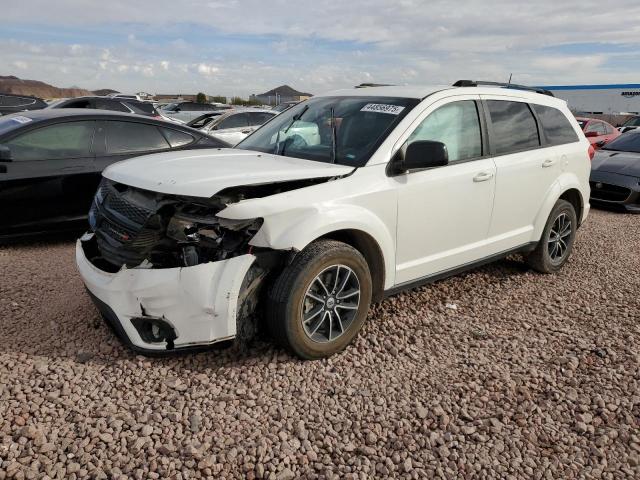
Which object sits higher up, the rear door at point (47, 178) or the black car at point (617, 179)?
the rear door at point (47, 178)

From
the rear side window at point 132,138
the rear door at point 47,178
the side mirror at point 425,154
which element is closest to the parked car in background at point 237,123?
the rear side window at point 132,138

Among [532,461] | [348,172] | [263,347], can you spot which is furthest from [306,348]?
[532,461]

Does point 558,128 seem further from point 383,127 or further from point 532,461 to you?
point 532,461

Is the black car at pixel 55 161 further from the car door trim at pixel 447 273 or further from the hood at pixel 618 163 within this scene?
the hood at pixel 618 163

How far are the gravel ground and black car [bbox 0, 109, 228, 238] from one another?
1246mm

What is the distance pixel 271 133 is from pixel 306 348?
1.99m

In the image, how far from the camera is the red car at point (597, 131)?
1296 centimetres

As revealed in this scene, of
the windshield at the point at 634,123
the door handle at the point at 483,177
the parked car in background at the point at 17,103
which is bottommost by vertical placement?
the windshield at the point at 634,123

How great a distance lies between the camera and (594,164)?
9.39 m

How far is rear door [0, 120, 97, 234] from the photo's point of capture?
5.31m

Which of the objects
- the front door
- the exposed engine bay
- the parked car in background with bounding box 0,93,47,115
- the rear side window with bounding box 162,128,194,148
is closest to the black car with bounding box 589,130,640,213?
the front door

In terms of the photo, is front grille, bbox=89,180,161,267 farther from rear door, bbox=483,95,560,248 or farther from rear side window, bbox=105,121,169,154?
rear door, bbox=483,95,560,248

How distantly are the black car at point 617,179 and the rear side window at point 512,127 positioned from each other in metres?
4.79

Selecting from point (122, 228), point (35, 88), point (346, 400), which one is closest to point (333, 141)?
point (122, 228)
